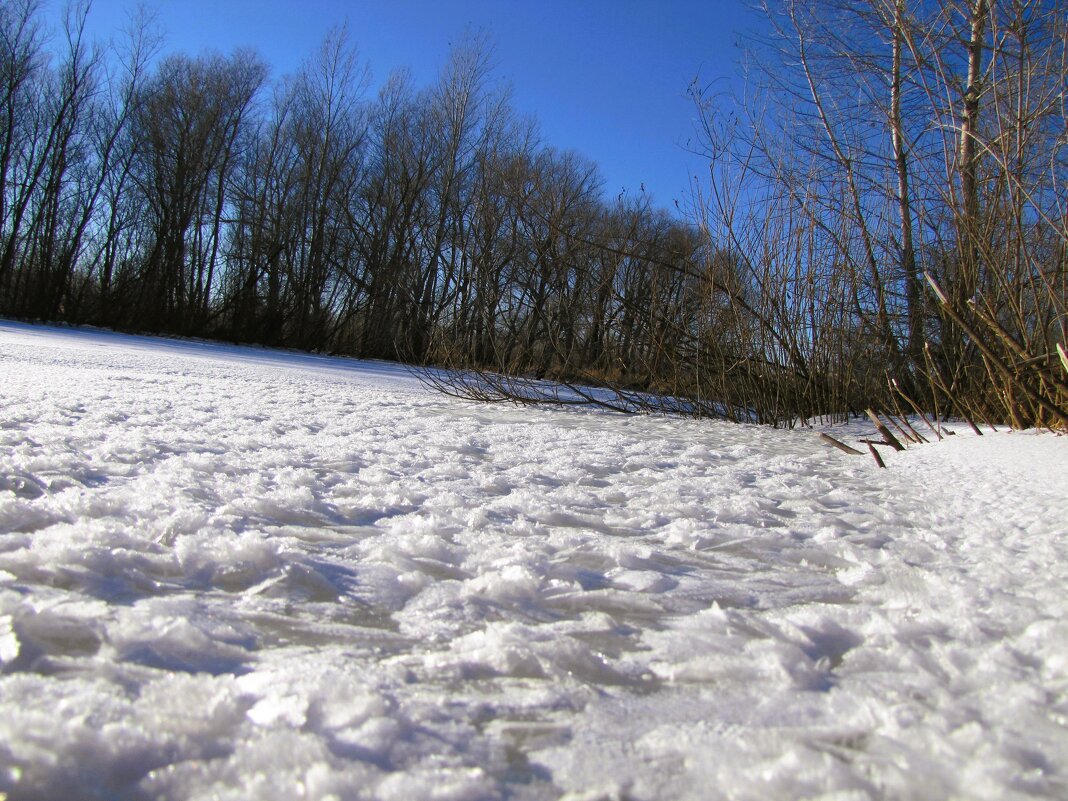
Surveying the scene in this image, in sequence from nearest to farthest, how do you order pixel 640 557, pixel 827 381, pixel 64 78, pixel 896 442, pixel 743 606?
pixel 743 606, pixel 640 557, pixel 896 442, pixel 827 381, pixel 64 78

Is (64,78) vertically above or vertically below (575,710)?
above

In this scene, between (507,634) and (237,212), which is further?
(237,212)

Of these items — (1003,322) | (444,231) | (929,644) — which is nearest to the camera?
(929,644)

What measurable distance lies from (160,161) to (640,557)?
722 inches

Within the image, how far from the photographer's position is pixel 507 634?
922 millimetres

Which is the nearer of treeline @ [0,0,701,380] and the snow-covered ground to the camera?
the snow-covered ground

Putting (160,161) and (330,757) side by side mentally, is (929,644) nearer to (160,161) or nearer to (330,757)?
(330,757)

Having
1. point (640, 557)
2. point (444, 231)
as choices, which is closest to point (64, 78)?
point (444, 231)

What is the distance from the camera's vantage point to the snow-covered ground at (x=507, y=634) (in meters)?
0.63

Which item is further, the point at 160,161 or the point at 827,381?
the point at 160,161

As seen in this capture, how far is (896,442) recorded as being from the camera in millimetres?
3092

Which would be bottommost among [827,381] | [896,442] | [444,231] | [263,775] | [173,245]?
[263,775]

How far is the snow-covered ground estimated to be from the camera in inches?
24.8

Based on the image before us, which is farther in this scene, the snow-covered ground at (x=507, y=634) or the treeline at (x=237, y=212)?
the treeline at (x=237, y=212)
